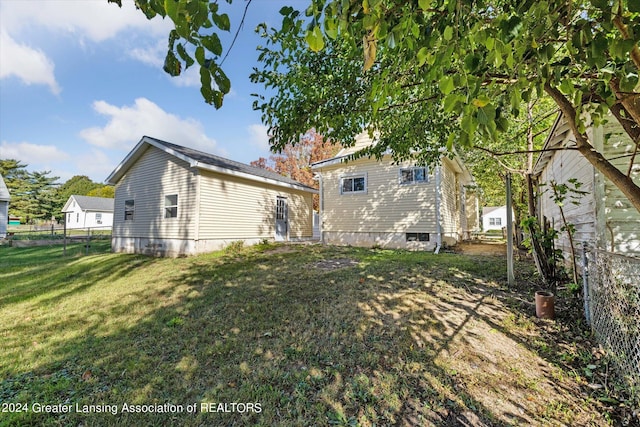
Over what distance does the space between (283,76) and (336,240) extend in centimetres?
941

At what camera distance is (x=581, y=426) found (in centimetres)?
211

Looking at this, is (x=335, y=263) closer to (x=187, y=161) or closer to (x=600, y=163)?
(x=600, y=163)

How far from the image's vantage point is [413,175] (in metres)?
10.7

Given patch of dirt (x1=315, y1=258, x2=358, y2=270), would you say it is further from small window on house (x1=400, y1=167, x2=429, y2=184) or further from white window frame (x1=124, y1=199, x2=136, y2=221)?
white window frame (x1=124, y1=199, x2=136, y2=221)

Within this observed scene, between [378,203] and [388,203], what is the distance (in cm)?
41

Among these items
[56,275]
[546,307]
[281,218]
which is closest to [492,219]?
[281,218]

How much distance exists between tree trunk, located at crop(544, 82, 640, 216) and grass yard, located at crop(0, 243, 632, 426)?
68.9 inches

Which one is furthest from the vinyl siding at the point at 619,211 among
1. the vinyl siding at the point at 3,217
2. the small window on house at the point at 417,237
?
the vinyl siding at the point at 3,217

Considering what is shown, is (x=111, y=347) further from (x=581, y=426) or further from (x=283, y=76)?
(x=581, y=426)

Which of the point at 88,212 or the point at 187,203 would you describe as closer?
the point at 187,203

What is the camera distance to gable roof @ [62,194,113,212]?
3341cm

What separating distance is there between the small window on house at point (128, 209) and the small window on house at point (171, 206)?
246cm

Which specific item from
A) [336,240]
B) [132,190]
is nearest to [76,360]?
[336,240]

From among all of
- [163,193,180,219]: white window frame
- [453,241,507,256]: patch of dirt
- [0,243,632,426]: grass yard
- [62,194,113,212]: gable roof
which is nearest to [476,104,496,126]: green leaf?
[0,243,632,426]: grass yard
